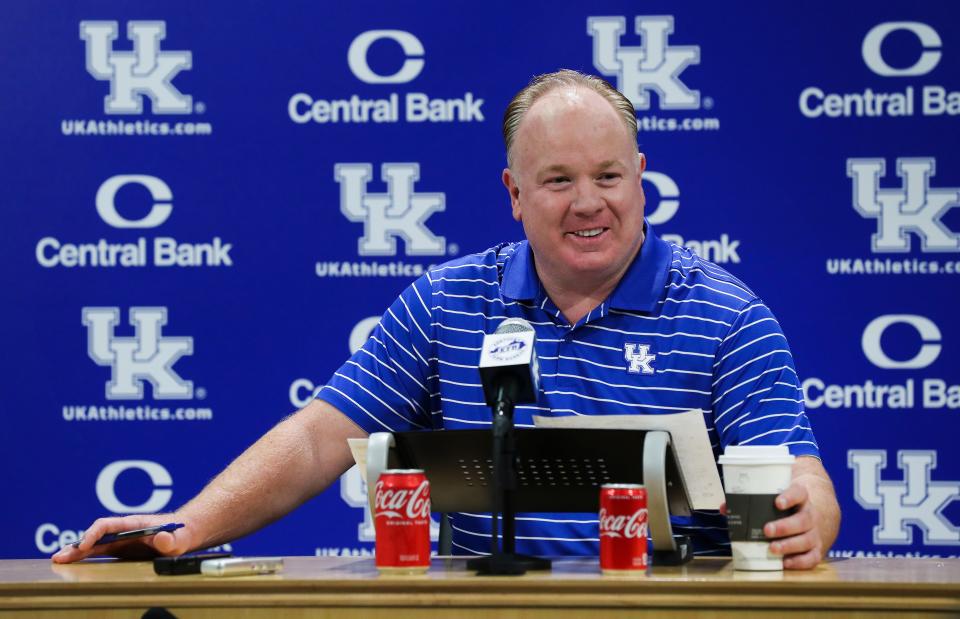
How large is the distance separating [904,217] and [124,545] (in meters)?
2.30

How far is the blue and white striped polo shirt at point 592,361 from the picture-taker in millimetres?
2227

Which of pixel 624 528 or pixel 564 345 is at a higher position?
pixel 564 345

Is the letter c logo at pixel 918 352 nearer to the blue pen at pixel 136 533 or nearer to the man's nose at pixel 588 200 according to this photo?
the man's nose at pixel 588 200

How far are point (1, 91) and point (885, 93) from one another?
252 cm

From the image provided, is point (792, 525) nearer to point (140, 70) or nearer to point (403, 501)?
point (403, 501)

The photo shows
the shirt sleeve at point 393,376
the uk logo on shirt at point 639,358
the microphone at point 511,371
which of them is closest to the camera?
the microphone at point 511,371

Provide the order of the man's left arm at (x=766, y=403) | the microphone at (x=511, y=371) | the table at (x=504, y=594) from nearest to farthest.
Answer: the table at (x=504, y=594) → the microphone at (x=511, y=371) → the man's left arm at (x=766, y=403)

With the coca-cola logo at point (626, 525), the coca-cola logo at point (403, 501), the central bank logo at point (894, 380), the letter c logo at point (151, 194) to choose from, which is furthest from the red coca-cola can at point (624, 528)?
the letter c logo at point (151, 194)

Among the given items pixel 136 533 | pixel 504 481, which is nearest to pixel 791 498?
pixel 504 481

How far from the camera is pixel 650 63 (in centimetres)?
349

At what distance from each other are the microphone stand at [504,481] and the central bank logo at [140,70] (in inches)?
86.1

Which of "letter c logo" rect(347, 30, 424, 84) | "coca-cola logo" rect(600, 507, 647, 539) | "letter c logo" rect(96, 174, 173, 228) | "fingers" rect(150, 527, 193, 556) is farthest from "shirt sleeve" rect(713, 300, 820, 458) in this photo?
"letter c logo" rect(96, 174, 173, 228)

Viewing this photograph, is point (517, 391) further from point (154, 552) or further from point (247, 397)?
point (247, 397)

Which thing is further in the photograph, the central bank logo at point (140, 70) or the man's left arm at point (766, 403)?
the central bank logo at point (140, 70)
